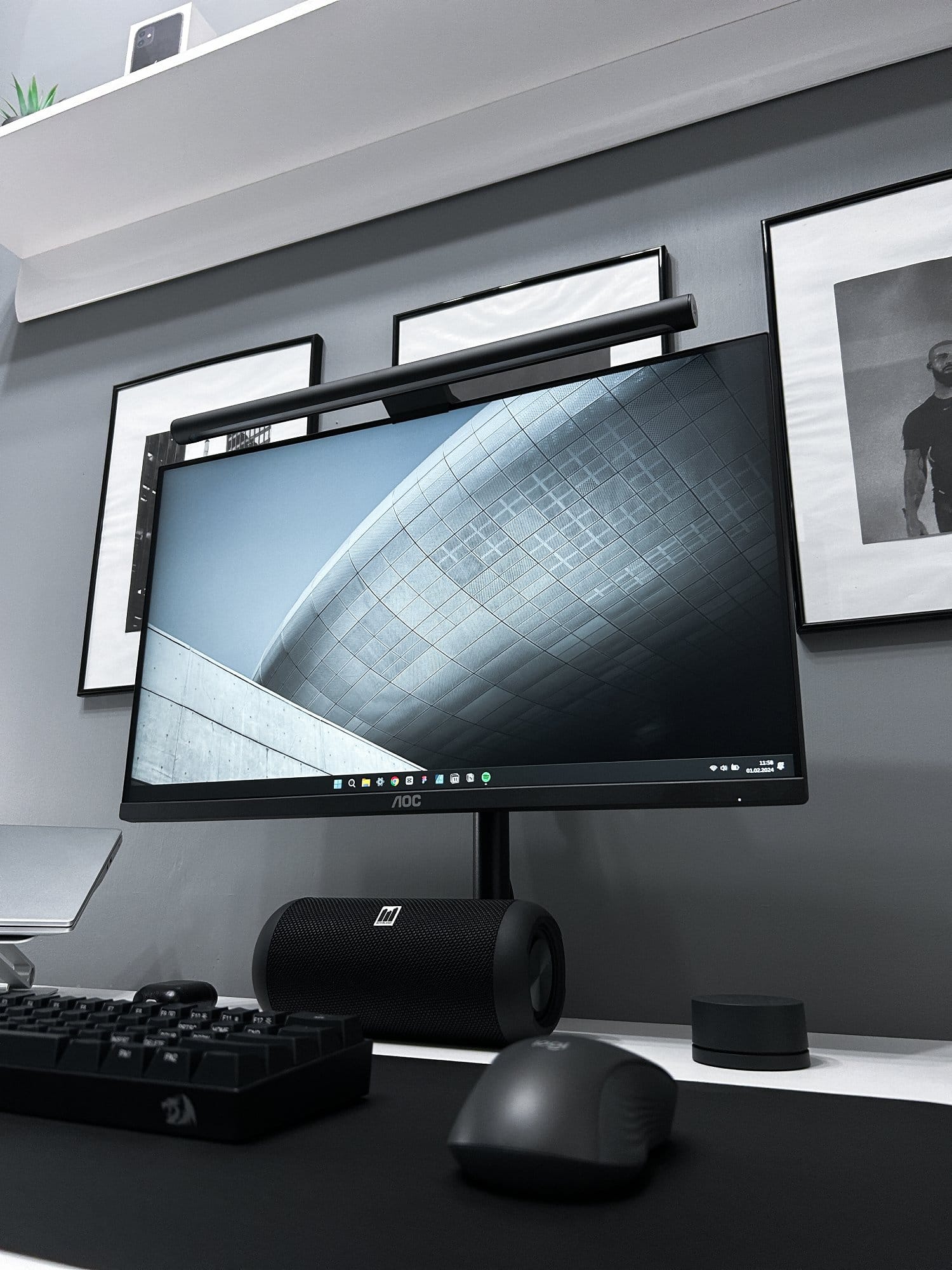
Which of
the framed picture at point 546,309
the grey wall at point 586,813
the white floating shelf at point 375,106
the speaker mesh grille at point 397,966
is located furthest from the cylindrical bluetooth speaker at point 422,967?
the white floating shelf at point 375,106

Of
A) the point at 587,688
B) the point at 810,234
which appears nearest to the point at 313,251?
the point at 810,234

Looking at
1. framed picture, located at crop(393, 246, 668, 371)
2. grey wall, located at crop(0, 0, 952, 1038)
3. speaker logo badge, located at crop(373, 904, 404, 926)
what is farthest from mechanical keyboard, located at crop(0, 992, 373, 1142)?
framed picture, located at crop(393, 246, 668, 371)

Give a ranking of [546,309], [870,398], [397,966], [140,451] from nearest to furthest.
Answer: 1. [397,966]
2. [870,398]
3. [546,309]
4. [140,451]

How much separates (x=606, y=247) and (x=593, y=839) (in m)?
0.74

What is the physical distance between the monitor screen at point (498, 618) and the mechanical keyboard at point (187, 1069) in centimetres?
29

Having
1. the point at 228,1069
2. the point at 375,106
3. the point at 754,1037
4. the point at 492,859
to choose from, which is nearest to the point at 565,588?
the point at 492,859

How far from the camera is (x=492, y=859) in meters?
0.82

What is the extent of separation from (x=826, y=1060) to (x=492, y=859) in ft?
1.00

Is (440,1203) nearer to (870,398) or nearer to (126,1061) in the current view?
(126,1061)

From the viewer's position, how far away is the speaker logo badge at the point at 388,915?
757mm

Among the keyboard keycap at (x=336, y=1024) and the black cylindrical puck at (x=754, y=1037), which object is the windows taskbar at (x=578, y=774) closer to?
the black cylindrical puck at (x=754, y=1037)

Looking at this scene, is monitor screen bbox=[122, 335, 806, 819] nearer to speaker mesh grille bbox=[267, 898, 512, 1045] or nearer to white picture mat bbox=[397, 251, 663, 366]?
speaker mesh grille bbox=[267, 898, 512, 1045]

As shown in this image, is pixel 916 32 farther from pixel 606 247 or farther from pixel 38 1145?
pixel 38 1145

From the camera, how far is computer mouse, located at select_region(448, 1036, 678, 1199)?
34cm
